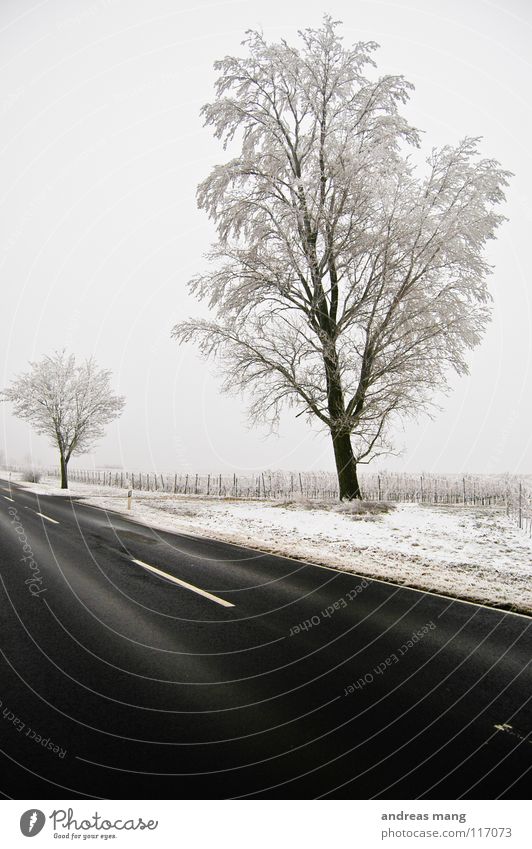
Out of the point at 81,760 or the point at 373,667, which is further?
the point at 373,667

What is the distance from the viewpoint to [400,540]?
1048 cm

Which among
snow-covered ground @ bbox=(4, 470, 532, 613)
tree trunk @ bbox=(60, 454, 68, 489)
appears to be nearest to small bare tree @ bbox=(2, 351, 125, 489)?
tree trunk @ bbox=(60, 454, 68, 489)

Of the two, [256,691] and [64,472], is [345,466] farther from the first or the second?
[64,472]

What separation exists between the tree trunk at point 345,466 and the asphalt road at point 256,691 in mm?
8644

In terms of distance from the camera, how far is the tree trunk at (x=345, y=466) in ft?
51.3

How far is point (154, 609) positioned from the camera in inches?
228

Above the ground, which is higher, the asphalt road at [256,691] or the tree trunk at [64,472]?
the tree trunk at [64,472]

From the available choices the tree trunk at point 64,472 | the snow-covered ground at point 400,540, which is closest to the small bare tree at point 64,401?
the tree trunk at point 64,472

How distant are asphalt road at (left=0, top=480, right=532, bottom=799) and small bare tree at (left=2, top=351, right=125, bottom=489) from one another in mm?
29210

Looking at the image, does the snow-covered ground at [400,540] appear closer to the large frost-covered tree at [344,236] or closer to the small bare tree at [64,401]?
the large frost-covered tree at [344,236]

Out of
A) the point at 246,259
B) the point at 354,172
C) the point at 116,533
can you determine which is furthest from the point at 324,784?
the point at 354,172

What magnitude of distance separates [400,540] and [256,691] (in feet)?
24.6

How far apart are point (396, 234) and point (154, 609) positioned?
44.5 feet
